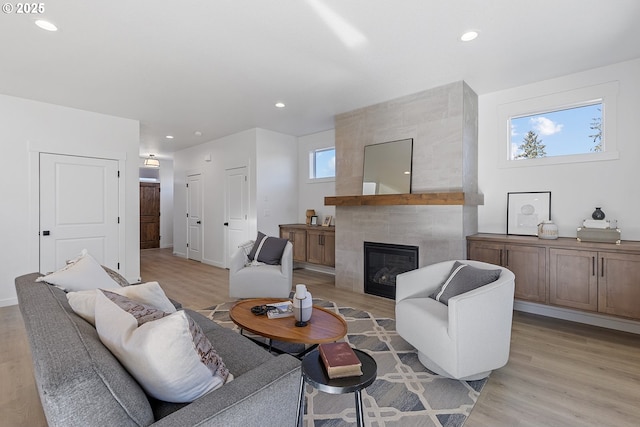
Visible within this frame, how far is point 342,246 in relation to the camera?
474 cm

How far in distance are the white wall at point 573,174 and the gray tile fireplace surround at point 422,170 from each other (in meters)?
0.18

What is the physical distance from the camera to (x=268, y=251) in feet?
13.5

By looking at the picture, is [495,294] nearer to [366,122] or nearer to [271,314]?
[271,314]

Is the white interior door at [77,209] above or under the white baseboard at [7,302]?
above

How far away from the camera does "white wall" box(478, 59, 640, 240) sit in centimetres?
312

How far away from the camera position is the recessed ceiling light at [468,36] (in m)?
2.56

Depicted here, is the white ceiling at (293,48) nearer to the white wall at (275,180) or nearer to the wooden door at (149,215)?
the white wall at (275,180)

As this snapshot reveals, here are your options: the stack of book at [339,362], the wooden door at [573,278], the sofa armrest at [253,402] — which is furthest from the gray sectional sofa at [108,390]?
the wooden door at [573,278]

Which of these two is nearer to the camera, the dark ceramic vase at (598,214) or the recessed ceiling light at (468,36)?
the recessed ceiling light at (468,36)

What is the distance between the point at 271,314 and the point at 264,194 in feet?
11.8

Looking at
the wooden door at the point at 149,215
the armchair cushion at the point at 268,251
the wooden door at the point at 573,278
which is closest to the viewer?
the wooden door at the point at 573,278

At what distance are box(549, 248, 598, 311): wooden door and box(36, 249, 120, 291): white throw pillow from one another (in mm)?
3971

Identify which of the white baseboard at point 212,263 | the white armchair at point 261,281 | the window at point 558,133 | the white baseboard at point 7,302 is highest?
the window at point 558,133

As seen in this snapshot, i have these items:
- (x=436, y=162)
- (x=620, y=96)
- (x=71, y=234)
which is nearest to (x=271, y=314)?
(x=436, y=162)
